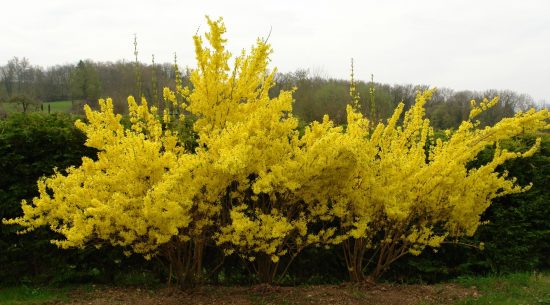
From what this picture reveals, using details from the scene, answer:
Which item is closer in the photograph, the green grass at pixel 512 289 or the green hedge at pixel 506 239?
the green grass at pixel 512 289

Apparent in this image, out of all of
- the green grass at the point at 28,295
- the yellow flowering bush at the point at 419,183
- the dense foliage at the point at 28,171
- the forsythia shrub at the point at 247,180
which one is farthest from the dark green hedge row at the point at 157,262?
the yellow flowering bush at the point at 419,183

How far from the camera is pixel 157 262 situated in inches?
219

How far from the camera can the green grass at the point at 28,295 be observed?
4.84 m

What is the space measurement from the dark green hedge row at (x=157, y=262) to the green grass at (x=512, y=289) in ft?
1.16

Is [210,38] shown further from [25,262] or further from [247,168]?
[25,262]

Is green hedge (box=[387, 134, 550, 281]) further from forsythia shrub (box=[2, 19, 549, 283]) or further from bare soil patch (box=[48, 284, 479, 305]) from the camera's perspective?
forsythia shrub (box=[2, 19, 549, 283])

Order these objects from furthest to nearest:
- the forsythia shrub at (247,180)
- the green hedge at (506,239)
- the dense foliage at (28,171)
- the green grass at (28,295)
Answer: the green hedge at (506,239) < the dense foliage at (28,171) < the green grass at (28,295) < the forsythia shrub at (247,180)

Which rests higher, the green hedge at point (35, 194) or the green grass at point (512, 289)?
the green hedge at point (35, 194)

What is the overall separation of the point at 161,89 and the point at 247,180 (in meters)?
2.94

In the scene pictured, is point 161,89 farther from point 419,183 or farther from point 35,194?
point 419,183

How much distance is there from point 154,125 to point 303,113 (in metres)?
14.0

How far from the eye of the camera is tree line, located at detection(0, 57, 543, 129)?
695cm

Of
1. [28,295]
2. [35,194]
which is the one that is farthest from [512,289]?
[35,194]

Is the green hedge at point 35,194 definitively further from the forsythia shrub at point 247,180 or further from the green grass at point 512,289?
the green grass at point 512,289
